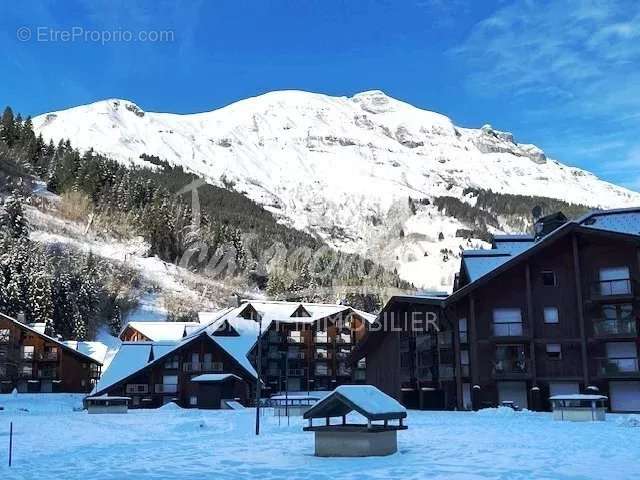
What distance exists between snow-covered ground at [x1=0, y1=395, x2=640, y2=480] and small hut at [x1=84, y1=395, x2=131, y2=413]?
14.0 m

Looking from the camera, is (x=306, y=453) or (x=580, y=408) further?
(x=580, y=408)

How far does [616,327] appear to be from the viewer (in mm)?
43438

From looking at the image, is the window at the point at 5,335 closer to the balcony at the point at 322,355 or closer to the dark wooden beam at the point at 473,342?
the balcony at the point at 322,355

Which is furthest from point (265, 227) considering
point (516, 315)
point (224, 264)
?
point (516, 315)

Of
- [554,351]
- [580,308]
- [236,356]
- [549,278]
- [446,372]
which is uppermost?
[549,278]

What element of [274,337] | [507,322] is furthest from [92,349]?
[507,322]

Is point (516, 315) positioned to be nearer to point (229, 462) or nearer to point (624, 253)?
point (624, 253)

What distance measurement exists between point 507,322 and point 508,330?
545 millimetres

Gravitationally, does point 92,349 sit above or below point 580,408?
above

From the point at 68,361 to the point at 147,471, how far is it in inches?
2515

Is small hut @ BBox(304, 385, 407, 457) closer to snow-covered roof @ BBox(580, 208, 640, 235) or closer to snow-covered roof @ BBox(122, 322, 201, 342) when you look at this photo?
snow-covered roof @ BBox(580, 208, 640, 235)

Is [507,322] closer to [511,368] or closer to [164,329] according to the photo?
[511,368]

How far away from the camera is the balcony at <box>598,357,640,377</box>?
42.5 metres

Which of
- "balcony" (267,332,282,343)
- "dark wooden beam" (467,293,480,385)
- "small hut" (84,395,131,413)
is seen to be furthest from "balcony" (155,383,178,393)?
"dark wooden beam" (467,293,480,385)
